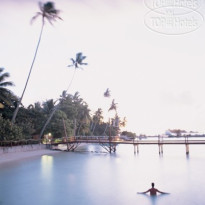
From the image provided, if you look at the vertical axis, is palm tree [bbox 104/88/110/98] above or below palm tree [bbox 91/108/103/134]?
above

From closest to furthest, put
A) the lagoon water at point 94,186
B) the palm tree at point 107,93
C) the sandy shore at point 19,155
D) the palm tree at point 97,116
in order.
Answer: the lagoon water at point 94,186
the sandy shore at point 19,155
the palm tree at point 107,93
the palm tree at point 97,116

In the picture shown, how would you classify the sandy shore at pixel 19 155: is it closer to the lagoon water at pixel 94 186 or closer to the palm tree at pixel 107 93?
the lagoon water at pixel 94 186

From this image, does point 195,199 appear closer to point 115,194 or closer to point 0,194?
point 115,194

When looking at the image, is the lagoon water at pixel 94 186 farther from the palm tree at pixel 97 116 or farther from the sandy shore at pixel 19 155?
the palm tree at pixel 97 116

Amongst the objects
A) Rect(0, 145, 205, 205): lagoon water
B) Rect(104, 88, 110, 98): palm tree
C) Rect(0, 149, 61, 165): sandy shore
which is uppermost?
Rect(104, 88, 110, 98): palm tree

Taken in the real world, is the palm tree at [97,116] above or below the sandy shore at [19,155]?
above

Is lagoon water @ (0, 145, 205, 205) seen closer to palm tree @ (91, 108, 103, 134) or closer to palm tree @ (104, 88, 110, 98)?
palm tree @ (104, 88, 110, 98)

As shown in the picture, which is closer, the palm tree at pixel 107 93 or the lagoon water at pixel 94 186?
the lagoon water at pixel 94 186

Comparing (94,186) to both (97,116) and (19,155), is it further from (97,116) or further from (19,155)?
(97,116)

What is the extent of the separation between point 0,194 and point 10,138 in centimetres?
1354

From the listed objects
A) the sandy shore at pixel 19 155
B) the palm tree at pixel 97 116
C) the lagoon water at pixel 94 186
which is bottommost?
the lagoon water at pixel 94 186

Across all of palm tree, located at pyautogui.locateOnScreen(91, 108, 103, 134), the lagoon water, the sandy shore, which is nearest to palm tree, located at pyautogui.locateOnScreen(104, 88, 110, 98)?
palm tree, located at pyautogui.locateOnScreen(91, 108, 103, 134)

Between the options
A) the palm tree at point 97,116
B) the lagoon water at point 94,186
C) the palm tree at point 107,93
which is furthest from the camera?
the palm tree at point 97,116

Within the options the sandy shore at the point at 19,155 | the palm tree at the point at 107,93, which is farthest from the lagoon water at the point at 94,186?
the palm tree at the point at 107,93
